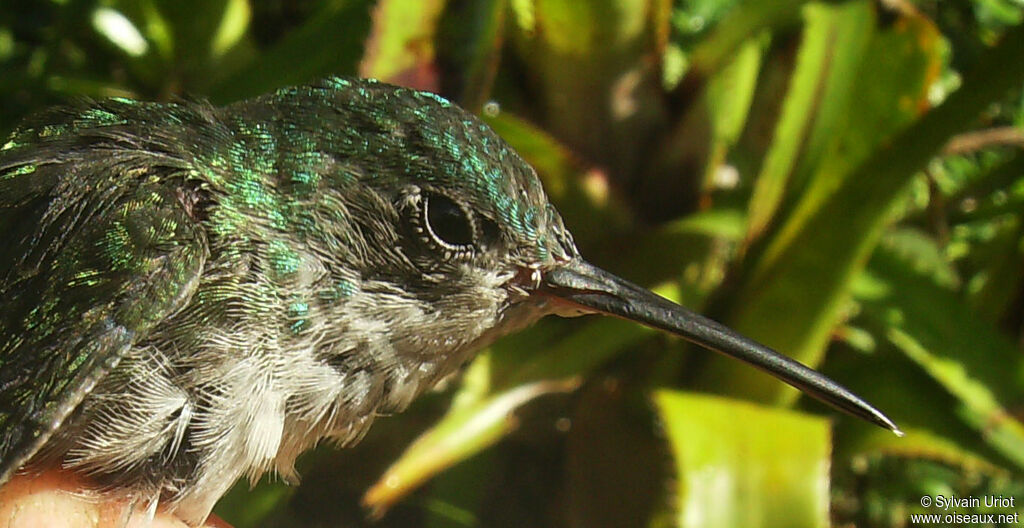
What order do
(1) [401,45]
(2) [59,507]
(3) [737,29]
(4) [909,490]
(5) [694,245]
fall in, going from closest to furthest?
(2) [59,507] < (1) [401,45] < (3) [737,29] < (5) [694,245] < (4) [909,490]

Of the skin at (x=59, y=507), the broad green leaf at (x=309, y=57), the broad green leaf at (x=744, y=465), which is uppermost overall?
the broad green leaf at (x=309, y=57)

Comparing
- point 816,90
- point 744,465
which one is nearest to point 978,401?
point 744,465

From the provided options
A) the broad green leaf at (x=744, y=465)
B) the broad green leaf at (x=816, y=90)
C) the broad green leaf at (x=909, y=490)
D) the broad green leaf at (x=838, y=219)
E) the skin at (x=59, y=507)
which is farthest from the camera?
the broad green leaf at (x=909, y=490)

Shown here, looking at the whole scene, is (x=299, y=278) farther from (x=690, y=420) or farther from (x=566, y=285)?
(x=690, y=420)

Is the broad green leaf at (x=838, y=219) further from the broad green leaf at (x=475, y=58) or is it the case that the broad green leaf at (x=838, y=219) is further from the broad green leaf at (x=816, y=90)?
the broad green leaf at (x=475, y=58)

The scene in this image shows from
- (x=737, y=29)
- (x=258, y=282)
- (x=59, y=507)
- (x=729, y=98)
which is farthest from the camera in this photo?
(x=729, y=98)

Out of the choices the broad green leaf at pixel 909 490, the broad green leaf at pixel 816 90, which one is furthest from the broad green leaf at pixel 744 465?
the broad green leaf at pixel 909 490

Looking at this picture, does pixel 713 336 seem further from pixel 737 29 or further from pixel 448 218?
pixel 737 29
